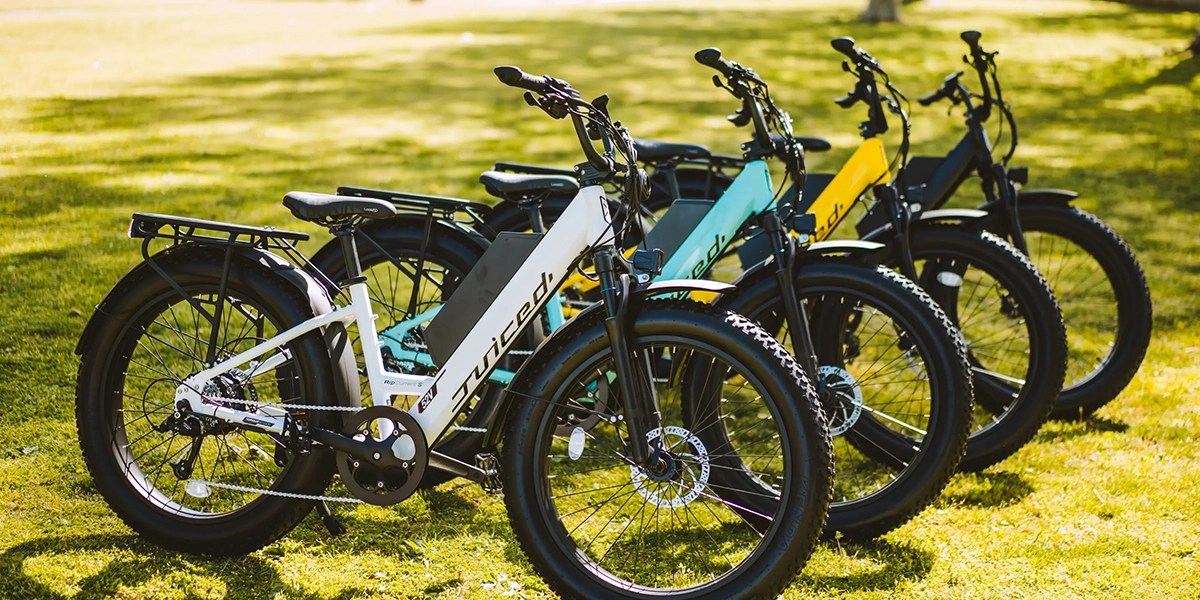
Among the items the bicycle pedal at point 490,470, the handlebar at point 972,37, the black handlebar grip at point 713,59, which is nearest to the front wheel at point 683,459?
the bicycle pedal at point 490,470

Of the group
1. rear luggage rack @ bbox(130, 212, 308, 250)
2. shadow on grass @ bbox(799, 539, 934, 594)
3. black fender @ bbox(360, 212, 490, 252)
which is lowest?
shadow on grass @ bbox(799, 539, 934, 594)

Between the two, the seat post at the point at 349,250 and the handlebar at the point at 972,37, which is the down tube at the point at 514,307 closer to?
the seat post at the point at 349,250

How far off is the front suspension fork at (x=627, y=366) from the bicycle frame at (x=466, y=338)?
117 mm

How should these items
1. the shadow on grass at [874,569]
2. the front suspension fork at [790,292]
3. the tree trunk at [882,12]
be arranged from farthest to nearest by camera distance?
the tree trunk at [882,12] < the front suspension fork at [790,292] < the shadow on grass at [874,569]

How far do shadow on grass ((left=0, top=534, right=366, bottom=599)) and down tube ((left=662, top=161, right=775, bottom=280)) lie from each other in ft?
5.60

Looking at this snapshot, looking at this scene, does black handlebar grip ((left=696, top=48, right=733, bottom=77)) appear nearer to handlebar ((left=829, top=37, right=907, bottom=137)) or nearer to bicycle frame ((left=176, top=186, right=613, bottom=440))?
handlebar ((left=829, top=37, right=907, bottom=137))

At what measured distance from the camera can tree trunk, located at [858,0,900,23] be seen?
835 inches

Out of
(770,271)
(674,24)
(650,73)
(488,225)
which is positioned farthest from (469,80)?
(770,271)

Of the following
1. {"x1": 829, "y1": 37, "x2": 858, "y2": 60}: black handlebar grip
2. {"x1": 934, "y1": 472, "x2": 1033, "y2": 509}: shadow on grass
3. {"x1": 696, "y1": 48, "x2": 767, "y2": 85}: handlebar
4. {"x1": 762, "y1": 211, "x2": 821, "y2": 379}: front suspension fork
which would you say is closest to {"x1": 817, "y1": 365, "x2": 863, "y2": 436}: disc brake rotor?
{"x1": 762, "y1": 211, "x2": 821, "y2": 379}: front suspension fork

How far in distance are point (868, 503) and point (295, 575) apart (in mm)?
1908

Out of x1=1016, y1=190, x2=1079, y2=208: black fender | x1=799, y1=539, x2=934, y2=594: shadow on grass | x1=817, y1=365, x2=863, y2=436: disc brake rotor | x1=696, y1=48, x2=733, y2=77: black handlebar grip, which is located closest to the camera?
x1=799, y1=539, x2=934, y2=594: shadow on grass

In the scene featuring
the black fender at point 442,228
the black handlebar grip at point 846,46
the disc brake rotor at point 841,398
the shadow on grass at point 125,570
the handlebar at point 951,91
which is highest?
the black handlebar grip at point 846,46

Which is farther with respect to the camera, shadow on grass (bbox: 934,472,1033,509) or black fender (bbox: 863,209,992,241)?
black fender (bbox: 863,209,992,241)

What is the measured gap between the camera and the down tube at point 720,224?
14.9 feet
